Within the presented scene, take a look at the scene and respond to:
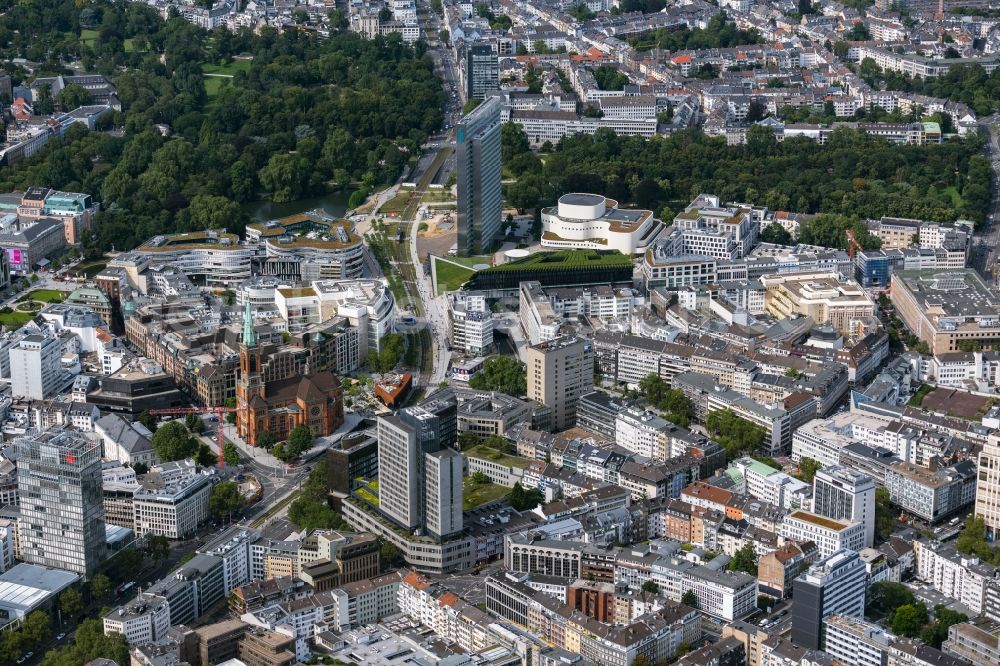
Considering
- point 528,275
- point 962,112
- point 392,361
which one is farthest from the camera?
point 962,112

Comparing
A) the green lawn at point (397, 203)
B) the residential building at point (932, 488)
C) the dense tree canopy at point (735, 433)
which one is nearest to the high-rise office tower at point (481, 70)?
the green lawn at point (397, 203)

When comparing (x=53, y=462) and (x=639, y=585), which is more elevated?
(x=53, y=462)

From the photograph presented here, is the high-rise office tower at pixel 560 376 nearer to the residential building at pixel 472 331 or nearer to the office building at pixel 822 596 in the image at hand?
the residential building at pixel 472 331

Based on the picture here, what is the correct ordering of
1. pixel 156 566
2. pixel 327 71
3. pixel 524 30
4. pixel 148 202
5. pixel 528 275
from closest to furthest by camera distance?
1. pixel 156 566
2. pixel 528 275
3. pixel 148 202
4. pixel 327 71
5. pixel 524 30

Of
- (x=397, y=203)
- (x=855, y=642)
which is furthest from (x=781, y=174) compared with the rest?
(x=855, y=642)

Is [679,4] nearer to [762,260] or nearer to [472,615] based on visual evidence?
[762,260]

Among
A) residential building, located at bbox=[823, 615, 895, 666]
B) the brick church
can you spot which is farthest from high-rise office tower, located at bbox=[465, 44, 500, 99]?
residential building, located at bbox=[823, 615, 895, 666]

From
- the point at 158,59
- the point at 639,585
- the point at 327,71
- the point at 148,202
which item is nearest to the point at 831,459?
the point at 639,585
